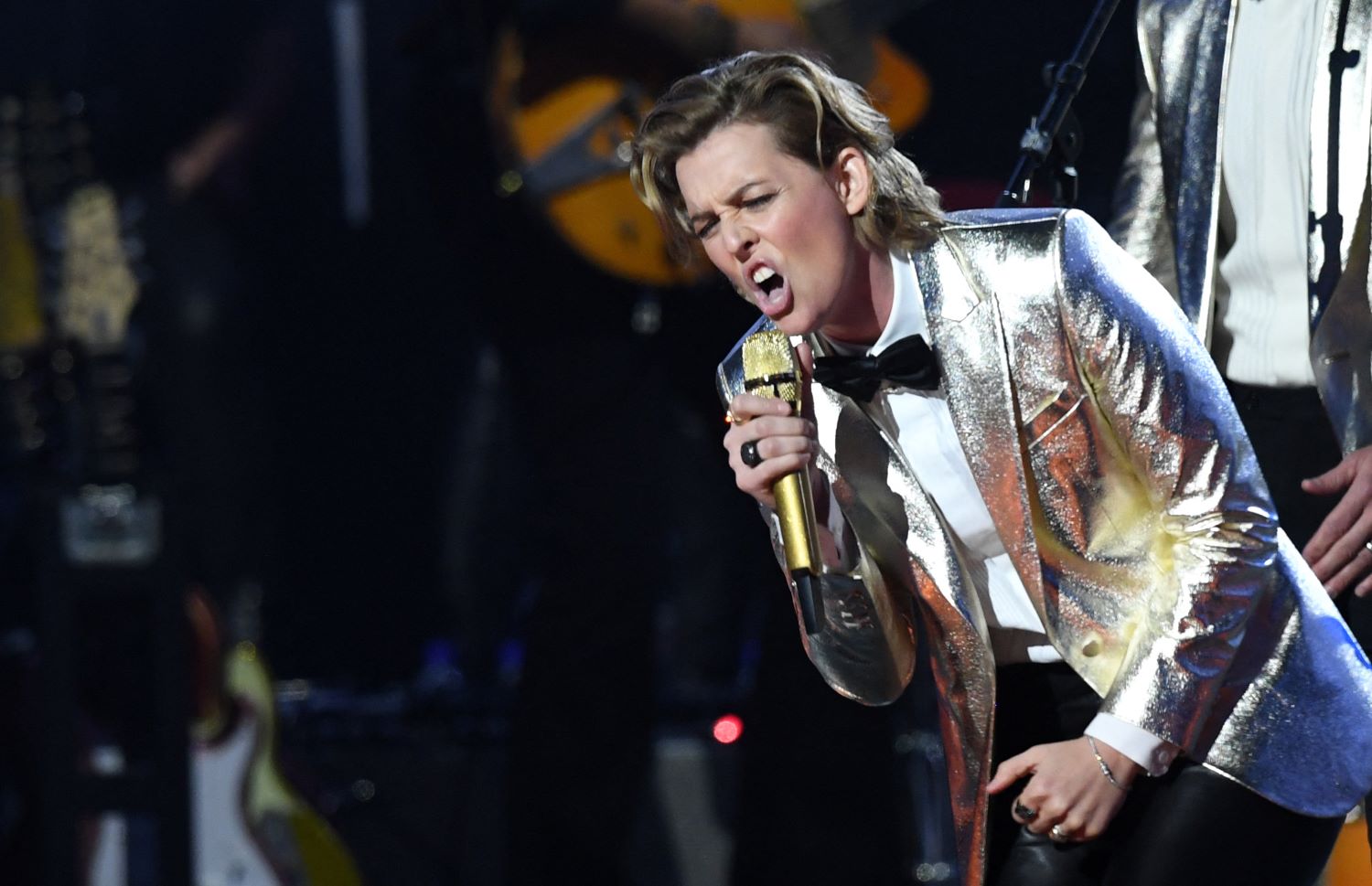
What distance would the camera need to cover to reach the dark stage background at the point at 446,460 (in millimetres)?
3205

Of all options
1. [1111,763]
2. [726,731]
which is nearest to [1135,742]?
[1111,763]

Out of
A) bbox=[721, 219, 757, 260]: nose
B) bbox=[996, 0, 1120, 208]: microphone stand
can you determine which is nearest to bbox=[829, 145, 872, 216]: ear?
bbox=[721, 219, 757, 260]: nose

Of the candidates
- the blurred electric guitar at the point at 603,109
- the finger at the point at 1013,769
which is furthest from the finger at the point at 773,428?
the blurred electric guitar at the point at 603,109

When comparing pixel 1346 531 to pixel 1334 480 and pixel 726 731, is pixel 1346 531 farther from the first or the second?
pixel 726 731

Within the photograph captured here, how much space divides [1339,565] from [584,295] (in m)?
1.81

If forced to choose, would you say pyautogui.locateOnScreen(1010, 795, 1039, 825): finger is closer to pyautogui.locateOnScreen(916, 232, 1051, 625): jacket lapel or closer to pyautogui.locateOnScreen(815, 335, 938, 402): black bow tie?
pyautogui.locateOnScreen(916, 232, 1051, 625): jacket lapel

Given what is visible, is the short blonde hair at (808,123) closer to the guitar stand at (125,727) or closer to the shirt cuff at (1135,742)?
the shirt cuff at (1135,742)

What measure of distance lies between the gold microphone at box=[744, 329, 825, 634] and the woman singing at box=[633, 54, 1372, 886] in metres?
0.03

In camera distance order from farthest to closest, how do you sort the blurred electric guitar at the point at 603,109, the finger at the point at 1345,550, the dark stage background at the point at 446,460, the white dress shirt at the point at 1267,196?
1. the blurred electric guitar at the point at 603,109
2. the dark stage background at the point at 446,460
3. the white dress shirt at the point at 1267,196
4. the finger at the point at 1345,550

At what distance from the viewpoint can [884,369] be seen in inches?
62.7

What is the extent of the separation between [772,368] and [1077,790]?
1.54 ft

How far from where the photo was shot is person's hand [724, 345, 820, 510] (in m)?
1.47

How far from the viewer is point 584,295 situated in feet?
10.9

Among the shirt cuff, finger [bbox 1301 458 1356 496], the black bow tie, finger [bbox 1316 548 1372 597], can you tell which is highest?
the black bow tie
